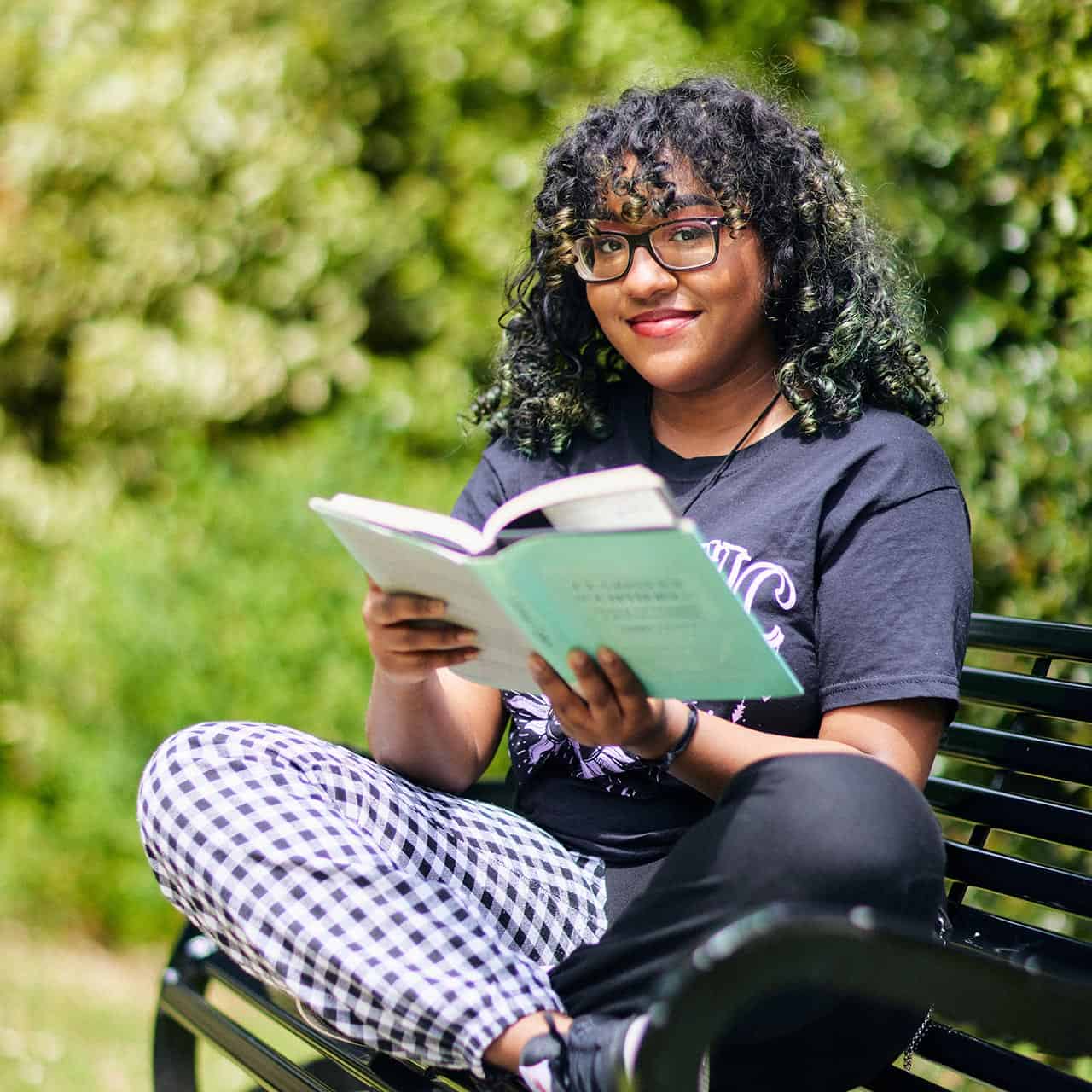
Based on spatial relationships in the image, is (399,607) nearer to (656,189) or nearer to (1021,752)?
(656,189)

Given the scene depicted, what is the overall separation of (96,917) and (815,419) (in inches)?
108

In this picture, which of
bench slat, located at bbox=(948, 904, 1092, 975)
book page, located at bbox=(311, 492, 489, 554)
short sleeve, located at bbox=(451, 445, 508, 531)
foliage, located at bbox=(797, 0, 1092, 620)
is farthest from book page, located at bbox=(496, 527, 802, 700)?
foliage, located at bbox=(797, 0, 1092, 620)

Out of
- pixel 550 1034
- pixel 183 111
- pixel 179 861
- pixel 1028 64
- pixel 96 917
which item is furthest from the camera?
pixel 183 111

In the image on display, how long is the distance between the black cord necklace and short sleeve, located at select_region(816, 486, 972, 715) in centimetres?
24

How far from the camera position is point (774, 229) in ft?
6.81

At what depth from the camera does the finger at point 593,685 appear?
1488 millimetres

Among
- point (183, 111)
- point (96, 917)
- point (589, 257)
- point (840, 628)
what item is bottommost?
point (96, 917)

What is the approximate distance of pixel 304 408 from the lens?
184 inches

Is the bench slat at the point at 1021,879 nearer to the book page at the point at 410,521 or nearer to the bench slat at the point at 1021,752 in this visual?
the bench slat at the point at 1021,752

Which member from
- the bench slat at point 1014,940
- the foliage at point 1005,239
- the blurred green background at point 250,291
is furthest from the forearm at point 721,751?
the blurred green background at point 250,291

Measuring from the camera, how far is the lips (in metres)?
2.02

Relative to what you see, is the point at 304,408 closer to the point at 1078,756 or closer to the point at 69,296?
the point at 69,296

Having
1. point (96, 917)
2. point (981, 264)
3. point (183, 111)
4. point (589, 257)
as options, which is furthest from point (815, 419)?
point (183, 111)

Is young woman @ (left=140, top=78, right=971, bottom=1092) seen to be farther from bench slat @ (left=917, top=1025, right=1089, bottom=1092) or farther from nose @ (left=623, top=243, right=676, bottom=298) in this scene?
bench slat @ (left=917, top=1025, right=1089, bottom=1092)
